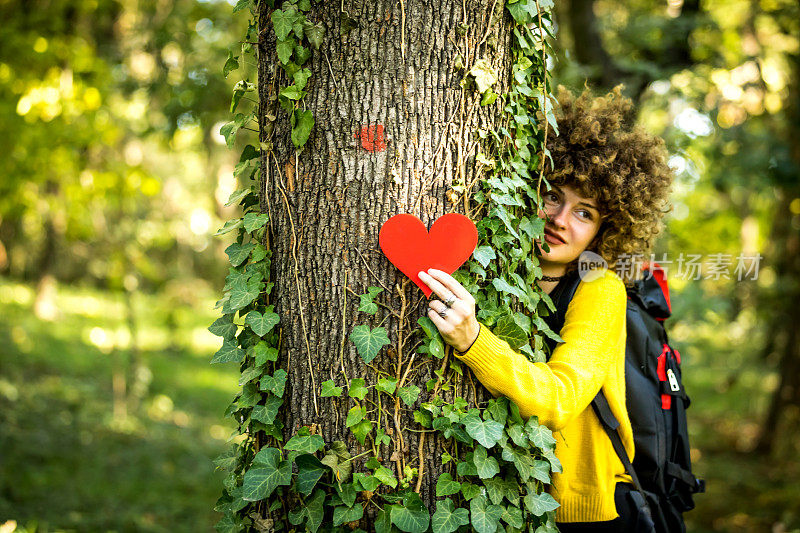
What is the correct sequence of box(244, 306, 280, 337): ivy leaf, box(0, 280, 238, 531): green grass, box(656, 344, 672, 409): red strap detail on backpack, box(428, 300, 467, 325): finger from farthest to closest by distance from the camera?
box(0, 280, 238, 531): green grass
box(656, 344, 672, 409): red strap detail on backpack
box(244, 306, 280, 337): ivy leaf
box(428, 300, 467, 325): finger

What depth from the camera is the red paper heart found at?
1.70 metres

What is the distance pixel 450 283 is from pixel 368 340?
0.29 metres

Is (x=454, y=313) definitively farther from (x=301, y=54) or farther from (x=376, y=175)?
(x=301, y=54)

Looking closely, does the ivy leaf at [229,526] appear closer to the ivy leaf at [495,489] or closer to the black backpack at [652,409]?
the ivy leaf at [495,489]

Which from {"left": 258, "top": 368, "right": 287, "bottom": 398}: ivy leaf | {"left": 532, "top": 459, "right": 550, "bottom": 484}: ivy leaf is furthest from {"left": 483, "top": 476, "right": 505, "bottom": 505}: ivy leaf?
{"left": 258, "top": 368, "right": 287, "bottom": 398}: ivy leaf

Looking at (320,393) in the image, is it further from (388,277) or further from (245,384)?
(388,277)

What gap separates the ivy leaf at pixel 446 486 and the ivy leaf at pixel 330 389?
39 centimetres

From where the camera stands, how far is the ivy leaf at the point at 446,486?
172 centimetres

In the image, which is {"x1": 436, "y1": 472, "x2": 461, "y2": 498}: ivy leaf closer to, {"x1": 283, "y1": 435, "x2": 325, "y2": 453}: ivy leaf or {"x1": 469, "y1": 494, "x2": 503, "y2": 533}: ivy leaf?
{"x1": 469, "y1": 494, "x2": 503, "y2": 533}: ivy leaf

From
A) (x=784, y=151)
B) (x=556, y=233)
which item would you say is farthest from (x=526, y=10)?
(x=784, y=151)

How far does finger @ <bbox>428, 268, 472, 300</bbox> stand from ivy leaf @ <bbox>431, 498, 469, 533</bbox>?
0.61 m

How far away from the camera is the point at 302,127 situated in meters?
1.74

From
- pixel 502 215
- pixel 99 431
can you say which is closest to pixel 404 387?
pixel 502 215

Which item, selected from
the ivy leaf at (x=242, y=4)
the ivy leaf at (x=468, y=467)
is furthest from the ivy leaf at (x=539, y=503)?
the ivy leaf at (x=242, y=4)
